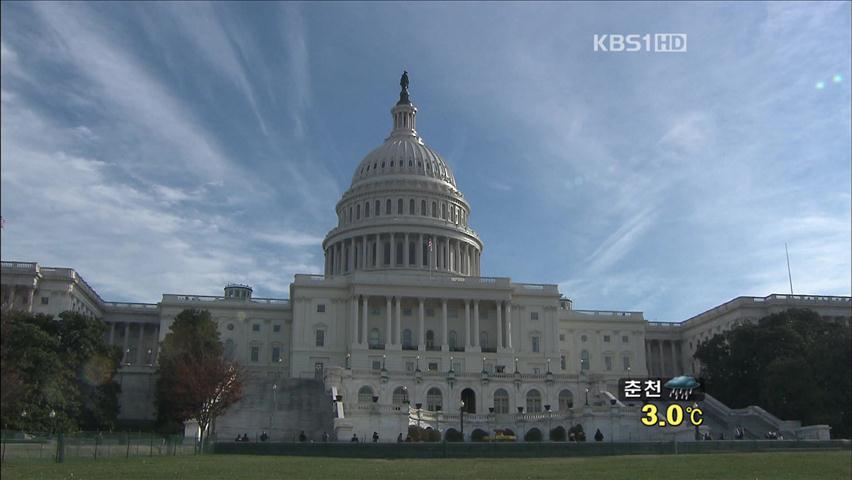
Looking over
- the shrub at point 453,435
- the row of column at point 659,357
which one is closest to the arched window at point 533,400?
the shrub at point 453,435

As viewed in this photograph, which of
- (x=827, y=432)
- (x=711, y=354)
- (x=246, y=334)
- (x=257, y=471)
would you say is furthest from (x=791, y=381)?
(x=246, y=334)

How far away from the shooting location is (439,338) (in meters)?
111

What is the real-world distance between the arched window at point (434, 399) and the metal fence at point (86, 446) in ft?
126

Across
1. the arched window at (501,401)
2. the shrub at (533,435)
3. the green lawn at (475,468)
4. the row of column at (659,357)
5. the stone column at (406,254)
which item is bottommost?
the green lawn at (475,468)

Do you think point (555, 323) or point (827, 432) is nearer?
point (827, 432)

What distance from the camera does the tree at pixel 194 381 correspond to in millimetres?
70375

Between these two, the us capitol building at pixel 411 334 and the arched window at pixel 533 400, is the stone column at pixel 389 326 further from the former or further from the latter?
the arched window at pixel 533 400

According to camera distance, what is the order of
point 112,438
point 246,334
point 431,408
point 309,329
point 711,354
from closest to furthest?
point 112,438 → point 431,408 → point 711,354 → point 309,329 → point 246,334

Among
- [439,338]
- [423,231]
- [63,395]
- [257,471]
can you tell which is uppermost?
[423,231]

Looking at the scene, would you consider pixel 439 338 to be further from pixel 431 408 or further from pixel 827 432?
pixel 827 432

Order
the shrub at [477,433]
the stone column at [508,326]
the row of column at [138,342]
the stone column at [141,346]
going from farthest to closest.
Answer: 1. the stone column at [141,346]
2. the row of column at [138,342]
3. the stone column at [508,326]
4. the shrub at [477,433]

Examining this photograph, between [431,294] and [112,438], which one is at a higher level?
[431,294]

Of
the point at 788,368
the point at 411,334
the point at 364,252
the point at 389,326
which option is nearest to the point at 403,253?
the point at 364,252

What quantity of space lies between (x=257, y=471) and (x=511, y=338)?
81.3 metres
